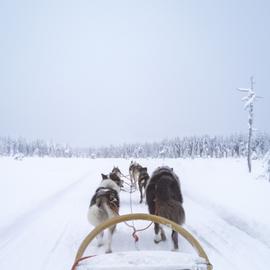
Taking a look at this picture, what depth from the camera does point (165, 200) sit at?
4.60 meters

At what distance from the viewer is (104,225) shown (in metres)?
2.51

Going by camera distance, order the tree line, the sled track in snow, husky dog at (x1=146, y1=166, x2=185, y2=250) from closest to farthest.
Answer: husky dog at (x1=146, y1=166, x2=185, y2=250) < the sled track in snow < the tree line

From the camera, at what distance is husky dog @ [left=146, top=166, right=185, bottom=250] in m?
4.43

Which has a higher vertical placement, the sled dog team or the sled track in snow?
the sled dog team

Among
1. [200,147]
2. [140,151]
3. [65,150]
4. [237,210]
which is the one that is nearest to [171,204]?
[237,210]

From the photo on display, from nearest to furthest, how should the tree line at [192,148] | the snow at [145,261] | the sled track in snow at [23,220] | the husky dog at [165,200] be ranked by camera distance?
the snow at [145,261]
the husky dog at [165,200]
the sled track in snow at [23,220]
the tree line at [192,148]

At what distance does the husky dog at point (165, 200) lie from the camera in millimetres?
4434

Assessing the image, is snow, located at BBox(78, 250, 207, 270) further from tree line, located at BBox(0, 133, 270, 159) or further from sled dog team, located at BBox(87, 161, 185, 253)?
tree line, located at BBox(0, 133, 270, 159)

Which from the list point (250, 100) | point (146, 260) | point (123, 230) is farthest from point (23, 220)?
point (250, 100)

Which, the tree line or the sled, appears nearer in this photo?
the sled

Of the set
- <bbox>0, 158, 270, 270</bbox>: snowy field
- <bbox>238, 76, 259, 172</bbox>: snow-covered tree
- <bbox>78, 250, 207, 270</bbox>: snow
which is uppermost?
<bbox>238, 76, 259, 172</bbox>: snow-covered tree

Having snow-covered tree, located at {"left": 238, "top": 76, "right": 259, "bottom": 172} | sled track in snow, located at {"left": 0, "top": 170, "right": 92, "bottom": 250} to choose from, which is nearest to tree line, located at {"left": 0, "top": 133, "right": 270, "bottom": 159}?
snow-covered tree, located at {"left": 238, "top": 76, "right": 259, "bottom": 172}

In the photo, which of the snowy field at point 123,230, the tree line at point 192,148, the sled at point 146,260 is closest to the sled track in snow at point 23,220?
the snowy field at point 123,230

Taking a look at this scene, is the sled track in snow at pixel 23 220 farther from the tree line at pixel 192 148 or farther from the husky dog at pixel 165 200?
the tree line at pixel 192 148
